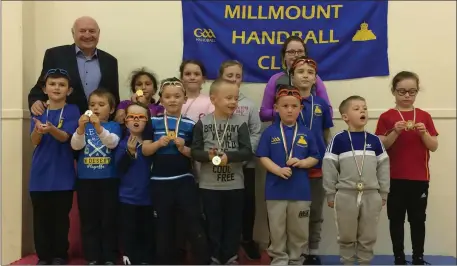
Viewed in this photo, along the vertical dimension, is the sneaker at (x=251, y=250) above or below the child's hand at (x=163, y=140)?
below

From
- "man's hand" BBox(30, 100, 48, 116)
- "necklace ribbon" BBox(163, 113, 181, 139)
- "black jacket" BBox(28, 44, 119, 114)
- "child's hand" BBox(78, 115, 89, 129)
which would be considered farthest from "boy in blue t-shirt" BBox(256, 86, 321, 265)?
"man's hand" BBox(30, 100, 48, 116)

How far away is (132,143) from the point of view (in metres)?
3.06

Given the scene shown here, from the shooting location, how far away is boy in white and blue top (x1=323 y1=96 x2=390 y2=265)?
9.78 feet

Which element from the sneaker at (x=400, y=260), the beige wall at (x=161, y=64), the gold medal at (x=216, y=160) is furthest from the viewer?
the beige wall at (x=161, y=64)

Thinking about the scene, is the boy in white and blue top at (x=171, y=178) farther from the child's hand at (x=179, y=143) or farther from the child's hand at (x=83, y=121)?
the child's hand at (x=83, y=121)

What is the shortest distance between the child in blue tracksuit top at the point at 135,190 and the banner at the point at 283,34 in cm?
122

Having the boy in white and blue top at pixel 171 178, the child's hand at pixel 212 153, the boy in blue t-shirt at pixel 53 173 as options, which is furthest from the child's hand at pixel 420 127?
the boy in blue t-shirt at pixel 53 173

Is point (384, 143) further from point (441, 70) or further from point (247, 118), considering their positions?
point (441, 70)

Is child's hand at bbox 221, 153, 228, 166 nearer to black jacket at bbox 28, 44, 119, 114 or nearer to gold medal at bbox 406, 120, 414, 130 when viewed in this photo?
black jacket at bbox 28, 44, 119, 114

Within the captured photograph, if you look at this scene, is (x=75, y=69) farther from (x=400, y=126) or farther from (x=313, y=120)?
(x=400, y=126)

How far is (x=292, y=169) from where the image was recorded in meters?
3.03

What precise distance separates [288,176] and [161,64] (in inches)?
70.7

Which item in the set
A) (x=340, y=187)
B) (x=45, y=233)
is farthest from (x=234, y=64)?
(x=45, y=233)

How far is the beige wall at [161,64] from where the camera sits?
3781 millimetres
